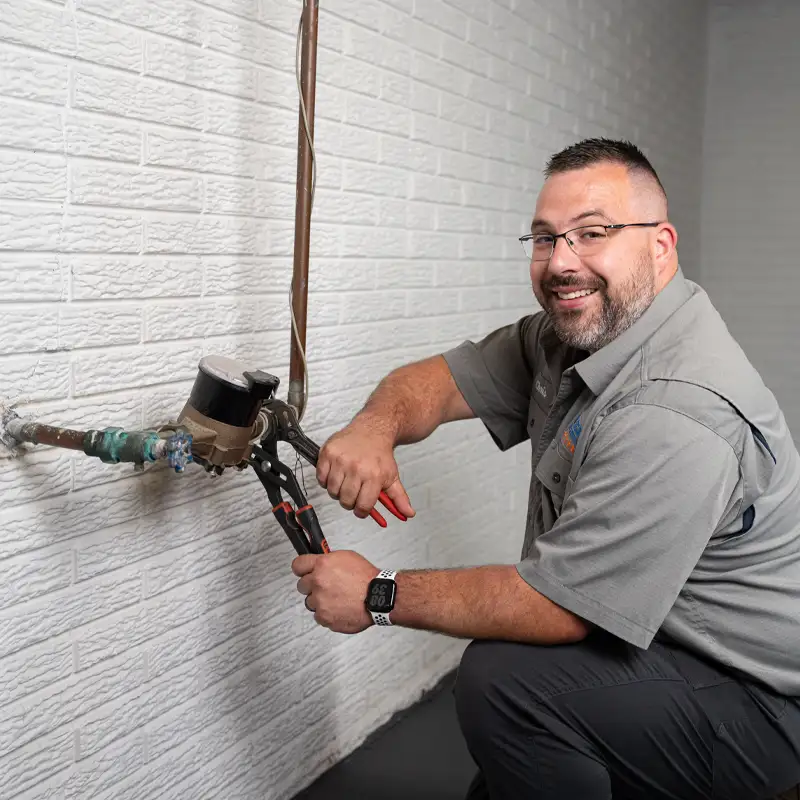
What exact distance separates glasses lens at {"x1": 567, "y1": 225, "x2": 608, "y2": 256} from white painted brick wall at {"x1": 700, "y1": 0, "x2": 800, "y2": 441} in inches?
133

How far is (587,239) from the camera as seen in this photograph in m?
1.70

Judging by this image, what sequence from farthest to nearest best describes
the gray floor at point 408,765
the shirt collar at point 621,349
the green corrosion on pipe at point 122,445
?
the gray floor at point 408,765 < the shirt collar at point 621,349 < the green corrosion on pipe at point 122,445

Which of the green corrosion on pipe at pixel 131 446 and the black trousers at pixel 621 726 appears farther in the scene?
the black trousers at pixel 621 726

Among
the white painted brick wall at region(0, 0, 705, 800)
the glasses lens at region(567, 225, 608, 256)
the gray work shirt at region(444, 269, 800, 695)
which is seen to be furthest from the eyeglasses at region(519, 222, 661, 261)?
the white painted brick wall at region(0, 0, 705, 800)

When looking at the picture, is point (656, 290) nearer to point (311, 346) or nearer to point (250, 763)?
point (311, 346)

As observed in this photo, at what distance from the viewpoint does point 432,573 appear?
1525 millimetres

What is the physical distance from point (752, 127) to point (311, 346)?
11.8ft

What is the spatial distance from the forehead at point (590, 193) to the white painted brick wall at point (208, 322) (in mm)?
514

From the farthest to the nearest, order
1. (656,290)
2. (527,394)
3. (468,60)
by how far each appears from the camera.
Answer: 1. (468,60)
2. (527,394)
3. (656,290)

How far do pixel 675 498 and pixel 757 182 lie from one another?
387cm

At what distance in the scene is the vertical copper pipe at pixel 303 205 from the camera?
1640 millimetres

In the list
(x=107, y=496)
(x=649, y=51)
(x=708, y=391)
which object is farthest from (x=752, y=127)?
(x=107, y=496)

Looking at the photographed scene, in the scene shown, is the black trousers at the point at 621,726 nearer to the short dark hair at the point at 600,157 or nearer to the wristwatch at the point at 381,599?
the wristwatch at the point at 381,599

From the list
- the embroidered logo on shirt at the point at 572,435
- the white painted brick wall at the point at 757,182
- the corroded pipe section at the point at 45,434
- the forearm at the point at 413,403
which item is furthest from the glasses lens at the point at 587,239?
the white painted brick wall at the point at 757,182
